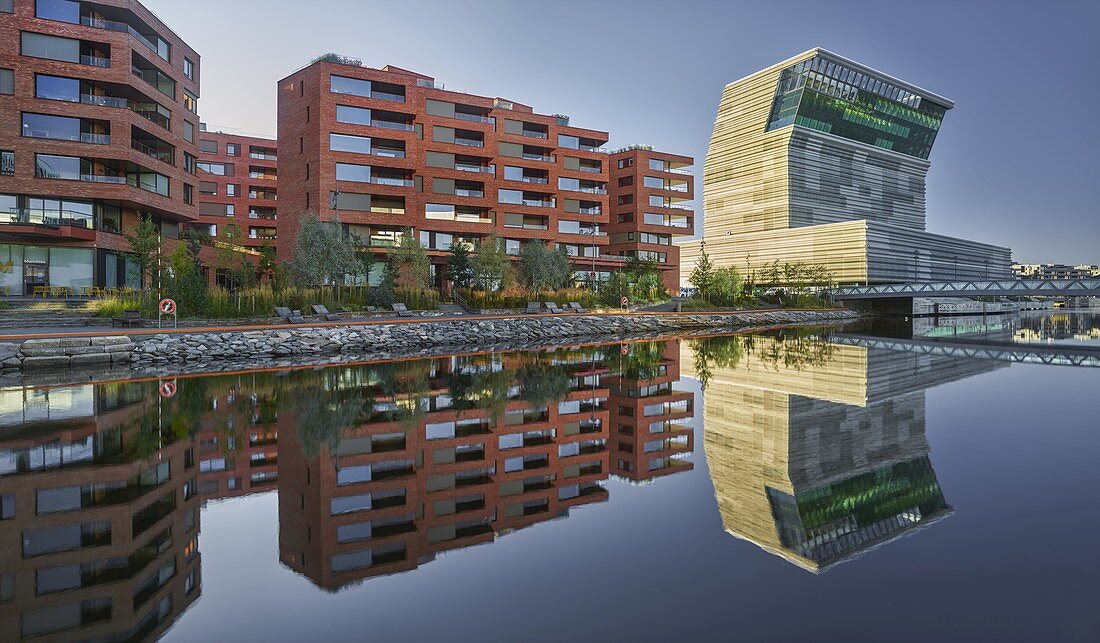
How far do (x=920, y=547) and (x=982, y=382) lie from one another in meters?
15.5

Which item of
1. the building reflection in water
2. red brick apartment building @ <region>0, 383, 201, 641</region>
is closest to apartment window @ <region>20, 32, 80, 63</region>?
the building reflection in water

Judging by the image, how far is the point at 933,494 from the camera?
24.3ft

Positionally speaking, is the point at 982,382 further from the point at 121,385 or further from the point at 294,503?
the point at 121,385

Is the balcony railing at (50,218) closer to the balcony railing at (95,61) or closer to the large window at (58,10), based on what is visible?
the balcony railing at (95,61)

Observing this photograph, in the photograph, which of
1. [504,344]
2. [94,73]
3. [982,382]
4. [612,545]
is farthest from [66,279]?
[982,382]

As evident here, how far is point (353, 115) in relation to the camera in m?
52.0

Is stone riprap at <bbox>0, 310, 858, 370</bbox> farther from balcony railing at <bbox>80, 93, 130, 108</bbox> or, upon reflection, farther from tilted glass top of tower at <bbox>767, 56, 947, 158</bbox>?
tilted glass top of tower at <bbox>767, 56, 947, 158</bbox>

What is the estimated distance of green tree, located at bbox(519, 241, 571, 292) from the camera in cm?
5094

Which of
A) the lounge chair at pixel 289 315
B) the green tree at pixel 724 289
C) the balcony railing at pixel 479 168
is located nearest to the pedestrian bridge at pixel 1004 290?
the green tree at pixel 724 289

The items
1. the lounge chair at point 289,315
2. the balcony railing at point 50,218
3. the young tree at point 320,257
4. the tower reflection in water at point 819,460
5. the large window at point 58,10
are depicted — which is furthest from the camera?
the large window at point 58,10

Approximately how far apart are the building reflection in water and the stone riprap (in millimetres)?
5733

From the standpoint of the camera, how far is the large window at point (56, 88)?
128 ft

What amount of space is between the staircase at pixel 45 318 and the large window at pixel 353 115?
88.7 ft

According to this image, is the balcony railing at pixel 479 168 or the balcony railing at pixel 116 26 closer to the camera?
the balcony railing at pixel 116 26
